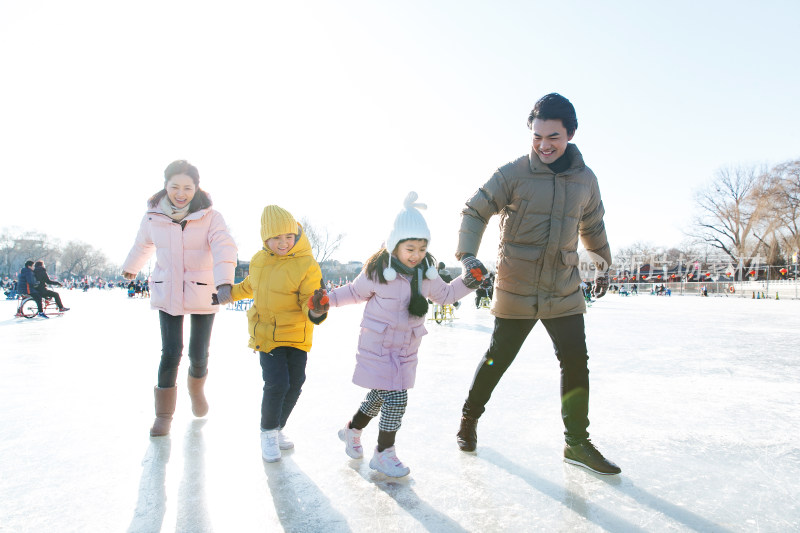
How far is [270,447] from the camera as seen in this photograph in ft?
7.20

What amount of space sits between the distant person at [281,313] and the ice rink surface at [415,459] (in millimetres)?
250

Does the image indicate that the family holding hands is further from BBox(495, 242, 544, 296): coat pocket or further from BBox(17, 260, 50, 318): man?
BBox(17, 260, 50, 318): man

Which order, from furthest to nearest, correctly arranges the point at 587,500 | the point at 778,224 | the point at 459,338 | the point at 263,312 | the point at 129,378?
1. the point at 778,224
2. the point at 459,338
3. the point at 129,378
4. the point at 263,312
5. the point at 587,500

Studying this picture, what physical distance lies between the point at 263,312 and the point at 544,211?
136 centimetres

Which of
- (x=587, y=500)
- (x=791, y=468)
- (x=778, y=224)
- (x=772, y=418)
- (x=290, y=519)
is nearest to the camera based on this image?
(x=290, y=519)

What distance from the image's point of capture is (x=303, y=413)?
9.63 ft

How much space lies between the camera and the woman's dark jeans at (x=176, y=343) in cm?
263

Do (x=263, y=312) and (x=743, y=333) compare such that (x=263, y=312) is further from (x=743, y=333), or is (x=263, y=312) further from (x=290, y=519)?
(x=743, y=333)

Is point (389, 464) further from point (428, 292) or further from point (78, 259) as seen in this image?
point (78, 259)

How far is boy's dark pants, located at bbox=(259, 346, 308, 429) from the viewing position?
2.26m

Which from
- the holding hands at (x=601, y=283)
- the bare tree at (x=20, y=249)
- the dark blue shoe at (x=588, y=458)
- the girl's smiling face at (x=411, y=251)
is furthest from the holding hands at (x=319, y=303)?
the bare tree at (x=20, y=249)

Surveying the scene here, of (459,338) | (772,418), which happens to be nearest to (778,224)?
(459,338)

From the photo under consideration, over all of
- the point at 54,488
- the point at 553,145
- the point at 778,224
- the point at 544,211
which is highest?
the point at 778,224

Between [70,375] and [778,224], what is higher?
[778,224]
